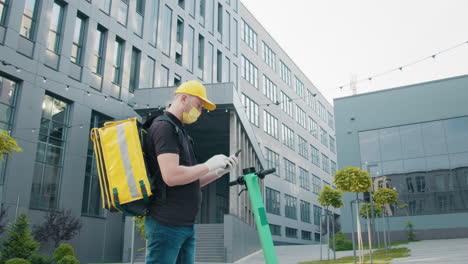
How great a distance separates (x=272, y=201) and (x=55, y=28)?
89.9 ft

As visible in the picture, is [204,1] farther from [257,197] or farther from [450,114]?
[257,197]

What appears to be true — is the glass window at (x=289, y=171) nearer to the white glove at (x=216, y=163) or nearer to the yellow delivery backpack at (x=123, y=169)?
the white glove at (x=216, y=163)

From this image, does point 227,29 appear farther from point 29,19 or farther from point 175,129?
point 175,129

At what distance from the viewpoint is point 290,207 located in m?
45.5

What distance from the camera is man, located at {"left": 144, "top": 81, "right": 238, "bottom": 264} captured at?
96.6 inches

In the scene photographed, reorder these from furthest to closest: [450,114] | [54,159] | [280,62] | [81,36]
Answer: [280,62] < [450,114] < [81,36] < [54,159]

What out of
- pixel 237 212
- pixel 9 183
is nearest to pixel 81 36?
pixel 9 183

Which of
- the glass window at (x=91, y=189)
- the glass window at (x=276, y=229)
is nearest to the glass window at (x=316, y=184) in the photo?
the glass window at (x=276, y=229)

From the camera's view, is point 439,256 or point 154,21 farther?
point 154,21

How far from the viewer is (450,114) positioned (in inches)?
1110

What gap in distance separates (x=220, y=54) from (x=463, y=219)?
20.4m

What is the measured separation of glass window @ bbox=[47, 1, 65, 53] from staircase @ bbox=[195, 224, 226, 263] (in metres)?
10.1

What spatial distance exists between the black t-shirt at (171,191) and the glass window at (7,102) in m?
15.1

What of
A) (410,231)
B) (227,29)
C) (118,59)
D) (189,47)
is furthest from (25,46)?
(410,231)
